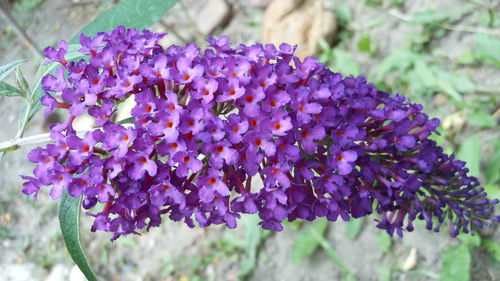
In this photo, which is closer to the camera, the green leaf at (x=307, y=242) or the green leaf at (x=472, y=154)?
the green leaf at (x=472, y=154)

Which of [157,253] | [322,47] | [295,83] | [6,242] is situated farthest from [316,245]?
[6,242]

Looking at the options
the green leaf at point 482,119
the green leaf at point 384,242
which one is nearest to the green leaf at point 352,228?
the green leaf at point 384,242

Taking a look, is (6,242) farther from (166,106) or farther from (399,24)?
(399,24)

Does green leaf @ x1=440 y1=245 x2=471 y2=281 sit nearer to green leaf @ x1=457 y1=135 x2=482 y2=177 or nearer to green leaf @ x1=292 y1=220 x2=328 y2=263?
green leaf @ x1=457 y1=135 x2=482 y2=177

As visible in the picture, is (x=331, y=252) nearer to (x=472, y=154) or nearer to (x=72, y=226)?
(x=472, y=154)

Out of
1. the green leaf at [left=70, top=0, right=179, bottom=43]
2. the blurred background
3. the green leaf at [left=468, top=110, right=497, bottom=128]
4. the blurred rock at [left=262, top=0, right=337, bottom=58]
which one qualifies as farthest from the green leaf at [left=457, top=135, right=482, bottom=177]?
the green leaf at [left=70, top=0, right=179, bottom=43]

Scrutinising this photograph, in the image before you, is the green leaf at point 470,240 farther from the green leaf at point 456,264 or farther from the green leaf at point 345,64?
the green leaf at point 345,64
